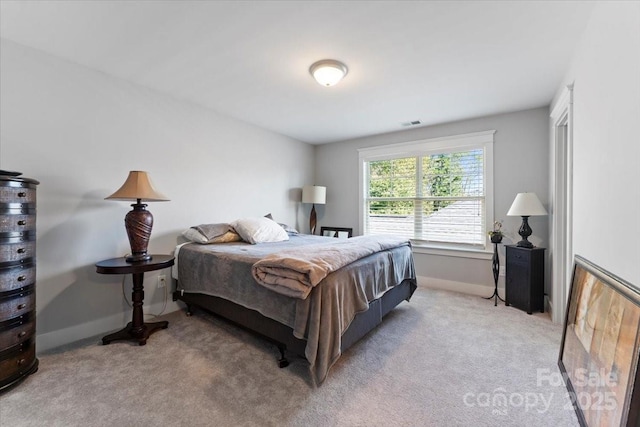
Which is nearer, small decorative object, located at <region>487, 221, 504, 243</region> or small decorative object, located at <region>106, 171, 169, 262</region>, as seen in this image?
small decorative object, located at <region>106, 171, 169, 262</region>

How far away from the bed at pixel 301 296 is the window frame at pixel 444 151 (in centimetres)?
116

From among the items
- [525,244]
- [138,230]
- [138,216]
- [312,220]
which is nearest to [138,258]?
[138,230]

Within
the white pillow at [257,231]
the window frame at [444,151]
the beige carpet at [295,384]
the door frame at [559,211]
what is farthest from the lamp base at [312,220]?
the door frame at [559,211]

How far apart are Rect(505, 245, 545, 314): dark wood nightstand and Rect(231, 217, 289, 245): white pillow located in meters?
2.67

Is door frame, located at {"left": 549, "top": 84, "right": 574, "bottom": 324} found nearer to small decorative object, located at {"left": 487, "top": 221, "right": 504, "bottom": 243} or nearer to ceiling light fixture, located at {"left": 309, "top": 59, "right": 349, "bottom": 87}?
small decorative object, located at {"left": 487, "top": 221, "right": 504, "bottom": 243}

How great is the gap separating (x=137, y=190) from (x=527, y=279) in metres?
→ 3.89

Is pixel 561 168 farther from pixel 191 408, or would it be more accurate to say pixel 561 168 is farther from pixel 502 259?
pixel 191 408

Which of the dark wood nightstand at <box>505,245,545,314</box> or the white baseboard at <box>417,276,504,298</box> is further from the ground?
the dark wood nightstand at <box>505,245,545,314</box>

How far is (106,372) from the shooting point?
186cm

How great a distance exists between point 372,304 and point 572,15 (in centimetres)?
239

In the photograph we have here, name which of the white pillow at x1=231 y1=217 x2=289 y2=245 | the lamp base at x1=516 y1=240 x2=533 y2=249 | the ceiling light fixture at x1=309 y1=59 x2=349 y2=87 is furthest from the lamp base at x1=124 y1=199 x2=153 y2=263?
the lamp base at x1=516 y1=240 x2=533 y2=249

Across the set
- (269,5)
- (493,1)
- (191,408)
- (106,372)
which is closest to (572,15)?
(493,1)

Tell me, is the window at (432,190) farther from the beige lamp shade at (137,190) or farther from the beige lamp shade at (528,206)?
the beige lamp shade at (137,190)

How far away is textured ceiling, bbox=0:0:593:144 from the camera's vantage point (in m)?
1.68
